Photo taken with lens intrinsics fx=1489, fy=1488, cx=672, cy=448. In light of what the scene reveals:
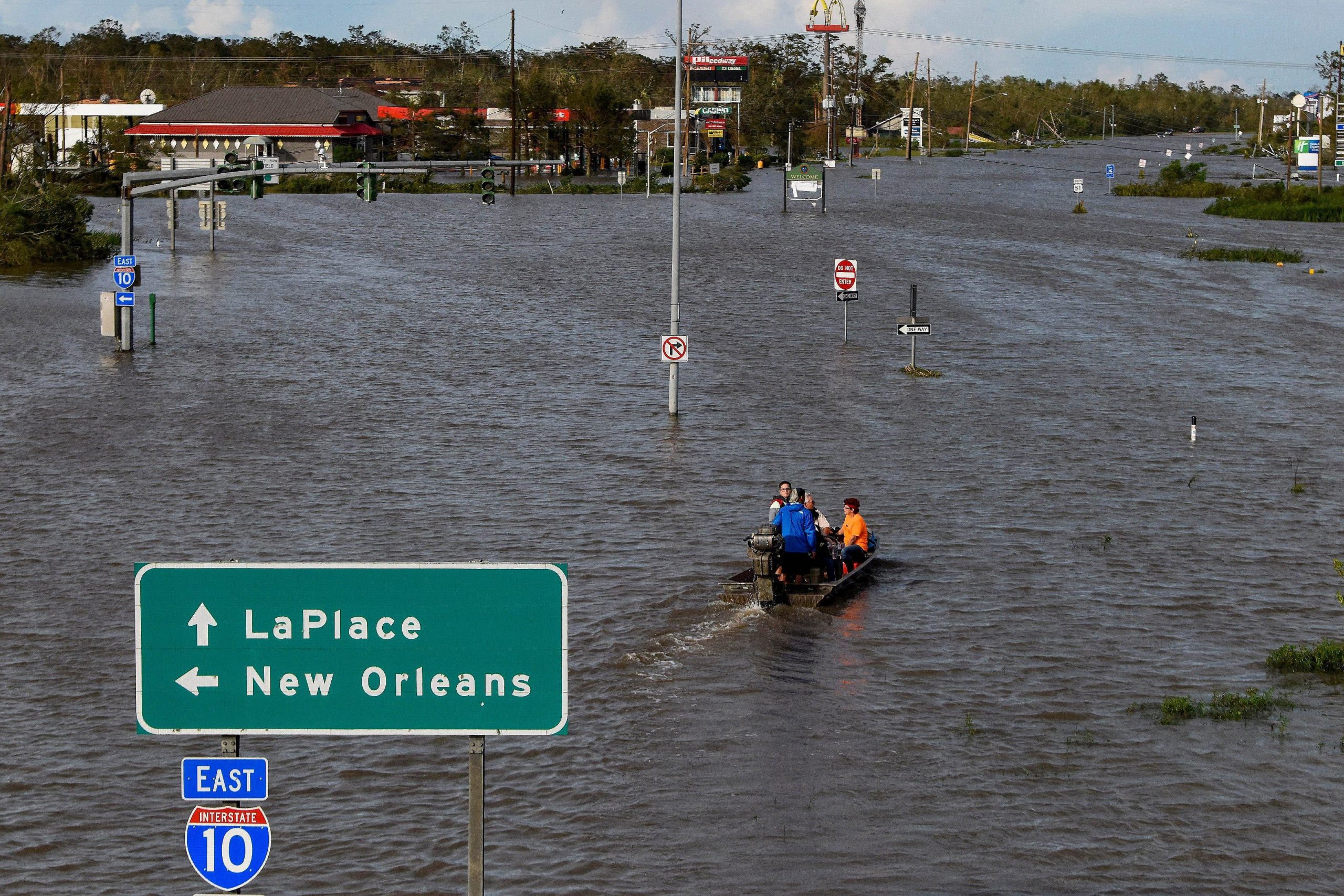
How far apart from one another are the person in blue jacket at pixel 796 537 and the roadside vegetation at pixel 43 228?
50153 mm

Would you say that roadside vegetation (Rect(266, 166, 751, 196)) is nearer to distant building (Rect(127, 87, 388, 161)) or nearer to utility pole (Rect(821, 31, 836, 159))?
distant building (Rect(127, 87, 388, 161))

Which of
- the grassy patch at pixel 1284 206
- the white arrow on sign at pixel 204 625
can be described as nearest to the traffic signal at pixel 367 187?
the white arrow on sign at pixel 204 625

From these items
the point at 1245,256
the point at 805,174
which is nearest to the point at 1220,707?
the point at 1245,256

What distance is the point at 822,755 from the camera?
14.9 m

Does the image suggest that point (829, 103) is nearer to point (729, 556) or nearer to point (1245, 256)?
point (1245, 256)

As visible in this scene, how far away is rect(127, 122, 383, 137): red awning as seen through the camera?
12025cm

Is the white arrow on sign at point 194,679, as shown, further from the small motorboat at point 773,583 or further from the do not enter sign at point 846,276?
the do not enter sign at point 846,276

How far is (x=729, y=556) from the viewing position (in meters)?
22.1

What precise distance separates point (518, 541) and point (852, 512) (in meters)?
5.15

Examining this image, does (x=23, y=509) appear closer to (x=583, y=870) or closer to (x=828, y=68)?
(x=583, y=870)

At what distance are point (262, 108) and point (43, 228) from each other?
215 ft

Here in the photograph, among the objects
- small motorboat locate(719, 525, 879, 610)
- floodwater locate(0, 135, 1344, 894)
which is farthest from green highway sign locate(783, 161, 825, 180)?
small motorboat locate(719, 525, 879, 610)

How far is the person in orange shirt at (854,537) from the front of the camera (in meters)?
21.2

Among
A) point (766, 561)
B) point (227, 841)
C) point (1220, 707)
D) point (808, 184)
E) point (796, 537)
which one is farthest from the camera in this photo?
point (808, 184)
